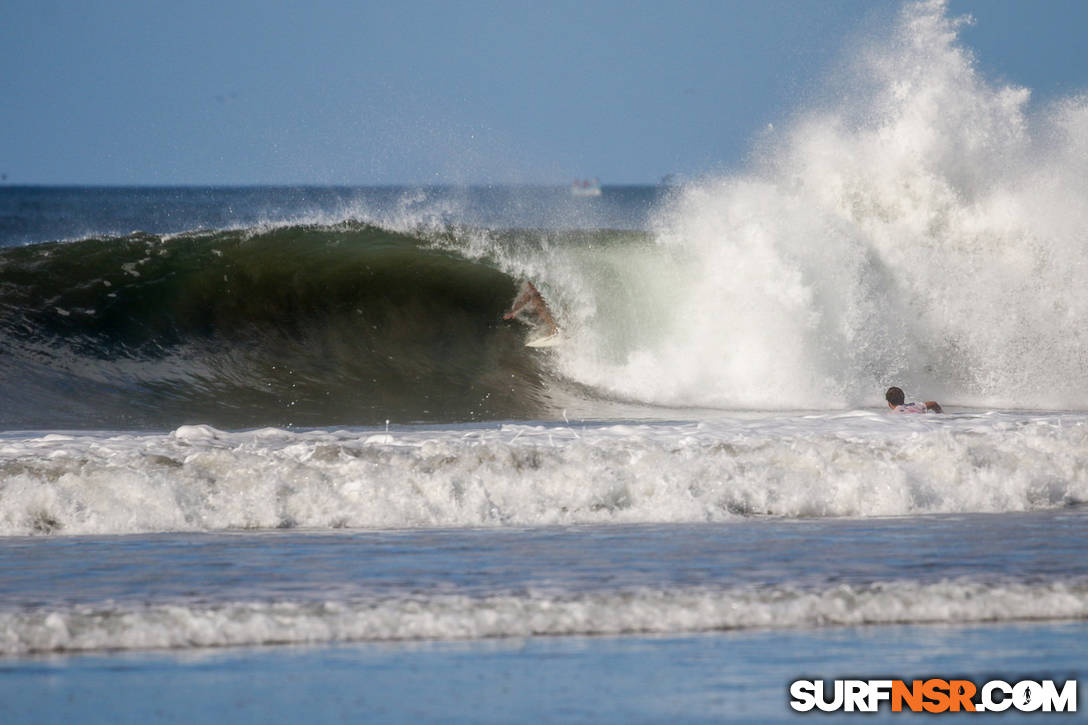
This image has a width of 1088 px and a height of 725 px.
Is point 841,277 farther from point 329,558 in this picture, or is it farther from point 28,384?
point 329,558

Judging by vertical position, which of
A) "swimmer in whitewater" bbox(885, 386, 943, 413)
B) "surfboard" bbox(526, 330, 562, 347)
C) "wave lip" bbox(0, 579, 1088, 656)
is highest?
"surfboard" bbox(526, 330, 562, 347)

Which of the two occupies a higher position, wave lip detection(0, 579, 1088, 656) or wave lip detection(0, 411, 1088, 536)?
wave lip detection(0, 411, 1088, 536)

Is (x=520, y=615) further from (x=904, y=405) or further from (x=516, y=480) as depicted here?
(x=904, y=405)

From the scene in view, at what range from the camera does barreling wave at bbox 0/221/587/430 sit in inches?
494

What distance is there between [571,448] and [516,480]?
553 millimetres

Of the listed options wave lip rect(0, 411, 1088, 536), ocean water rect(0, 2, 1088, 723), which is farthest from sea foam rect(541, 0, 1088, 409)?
wave lip rect(0, 411, 1088, 536)

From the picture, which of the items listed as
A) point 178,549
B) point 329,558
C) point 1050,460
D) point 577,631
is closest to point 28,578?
point 178,549

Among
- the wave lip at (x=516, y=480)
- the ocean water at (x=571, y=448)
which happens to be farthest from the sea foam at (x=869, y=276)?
the wave lip at (x=516, y=480)

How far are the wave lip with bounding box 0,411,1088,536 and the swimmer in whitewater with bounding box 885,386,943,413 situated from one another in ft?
5.18

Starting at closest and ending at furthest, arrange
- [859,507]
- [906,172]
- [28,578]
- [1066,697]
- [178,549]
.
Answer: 1. [1066,697]
2. [28,578]
3. [178,549]
4. [859,507]
5. [906,172]

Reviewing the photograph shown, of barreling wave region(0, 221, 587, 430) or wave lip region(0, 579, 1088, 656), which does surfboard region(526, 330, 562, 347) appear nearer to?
barreling wave region(0, 221, 587, 430)

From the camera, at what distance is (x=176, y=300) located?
15.4 meters

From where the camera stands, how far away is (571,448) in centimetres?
858

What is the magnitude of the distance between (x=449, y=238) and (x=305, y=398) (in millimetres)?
5013
